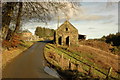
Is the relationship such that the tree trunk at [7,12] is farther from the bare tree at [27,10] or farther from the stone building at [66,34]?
the stone building at [66,34]

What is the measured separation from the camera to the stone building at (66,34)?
44938mm

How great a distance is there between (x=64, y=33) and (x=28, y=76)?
114 ft

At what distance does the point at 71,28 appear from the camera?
45.4 meters

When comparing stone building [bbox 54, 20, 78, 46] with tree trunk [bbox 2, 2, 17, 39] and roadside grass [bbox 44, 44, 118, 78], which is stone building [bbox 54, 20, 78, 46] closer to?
roadside grass [bbox 44, 44, 118, 78]

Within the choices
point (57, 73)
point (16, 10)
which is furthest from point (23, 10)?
point (57, 73)

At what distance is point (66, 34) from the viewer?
45188 millimetres

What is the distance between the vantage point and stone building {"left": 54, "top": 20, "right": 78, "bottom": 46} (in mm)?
44938

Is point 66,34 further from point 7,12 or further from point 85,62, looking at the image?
point 7,12

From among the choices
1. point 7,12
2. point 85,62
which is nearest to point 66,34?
point 85,62

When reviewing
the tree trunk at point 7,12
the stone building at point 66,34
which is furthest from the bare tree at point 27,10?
the stone building at point 66,34

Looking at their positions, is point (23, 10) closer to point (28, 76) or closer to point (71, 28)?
point (28, 76)

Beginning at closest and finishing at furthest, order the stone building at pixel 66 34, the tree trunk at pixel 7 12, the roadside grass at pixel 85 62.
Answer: the tree trunk at pixel 7 12 < the roadside grass at pixel 85 62 < the stone building at pixel 66 34

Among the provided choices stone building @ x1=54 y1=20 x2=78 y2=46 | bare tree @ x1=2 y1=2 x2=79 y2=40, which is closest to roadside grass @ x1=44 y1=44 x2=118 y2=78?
bare tree @ x1=2 y1=2 x2=79 y2=40

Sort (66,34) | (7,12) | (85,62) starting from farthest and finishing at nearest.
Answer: (66,34) < (85,62) < (7,12)
